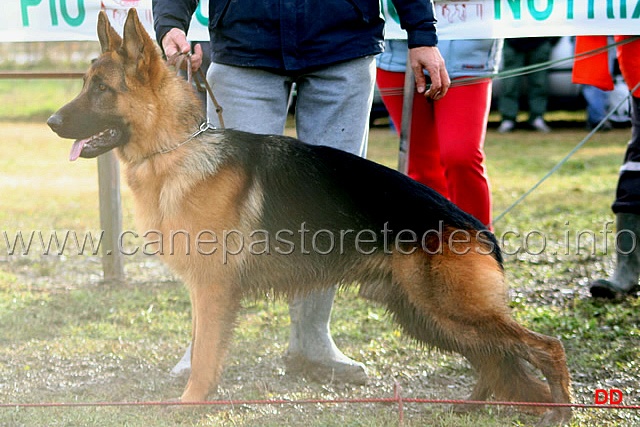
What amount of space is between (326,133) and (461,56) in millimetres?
1041

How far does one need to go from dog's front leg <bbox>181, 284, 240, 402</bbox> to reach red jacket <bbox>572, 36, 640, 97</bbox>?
2839 mm

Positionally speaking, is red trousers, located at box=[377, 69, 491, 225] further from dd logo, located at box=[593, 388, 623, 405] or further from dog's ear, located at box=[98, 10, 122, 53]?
dog's ear, located at box=[98, 10, 122, 53]

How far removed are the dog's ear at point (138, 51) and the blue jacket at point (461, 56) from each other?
168 centimetres

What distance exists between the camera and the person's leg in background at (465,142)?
4.12 m

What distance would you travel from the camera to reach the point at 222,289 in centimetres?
335

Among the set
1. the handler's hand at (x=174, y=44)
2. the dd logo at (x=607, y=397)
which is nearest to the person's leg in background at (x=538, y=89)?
the dd logo at (x=607, y=397)

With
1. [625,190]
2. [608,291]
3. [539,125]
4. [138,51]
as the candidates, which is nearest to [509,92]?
[539,125]

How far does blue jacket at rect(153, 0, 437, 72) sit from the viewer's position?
11.6 feet

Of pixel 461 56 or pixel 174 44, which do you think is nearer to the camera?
pixel 174 44

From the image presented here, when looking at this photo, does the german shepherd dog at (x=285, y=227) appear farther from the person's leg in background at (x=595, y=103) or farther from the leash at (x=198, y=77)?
the person's leg in background at (x=595, y=103)

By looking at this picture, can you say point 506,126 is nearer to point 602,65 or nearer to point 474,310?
point 602,65

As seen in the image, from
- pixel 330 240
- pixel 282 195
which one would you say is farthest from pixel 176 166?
pixel 330 240

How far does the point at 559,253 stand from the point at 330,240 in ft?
11.2

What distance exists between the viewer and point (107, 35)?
3.32 meters
